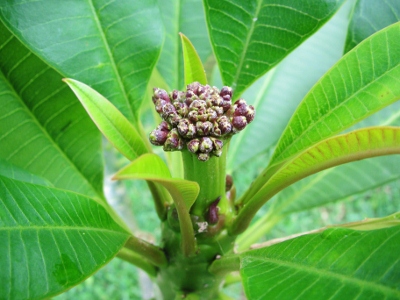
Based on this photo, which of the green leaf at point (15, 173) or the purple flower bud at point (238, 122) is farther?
the green leaf at point (15, 173)

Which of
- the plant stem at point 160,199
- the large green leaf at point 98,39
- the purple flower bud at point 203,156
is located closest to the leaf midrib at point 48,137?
the large green leaf at point 98,39

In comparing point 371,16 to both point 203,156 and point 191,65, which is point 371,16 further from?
point 203,156

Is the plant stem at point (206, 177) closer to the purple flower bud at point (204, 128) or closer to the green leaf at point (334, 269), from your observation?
the purple flower bud at point (204, 128)

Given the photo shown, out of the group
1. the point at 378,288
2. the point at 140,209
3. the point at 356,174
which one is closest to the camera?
the point at 378,288

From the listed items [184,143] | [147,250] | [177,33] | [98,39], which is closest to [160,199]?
[147,250]

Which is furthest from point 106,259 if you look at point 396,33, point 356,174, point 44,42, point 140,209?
point 140,209

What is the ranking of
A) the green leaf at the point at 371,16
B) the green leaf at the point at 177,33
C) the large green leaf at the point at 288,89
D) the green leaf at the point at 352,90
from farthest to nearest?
the large green leaf at the point at 288,89
the green leaf at the point at 177,33
the green leaf at the point at 371,16
the green leaf at the point at 352,90

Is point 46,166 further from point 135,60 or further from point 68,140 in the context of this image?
point 135,60

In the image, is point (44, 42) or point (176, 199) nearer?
point (176, 199)
